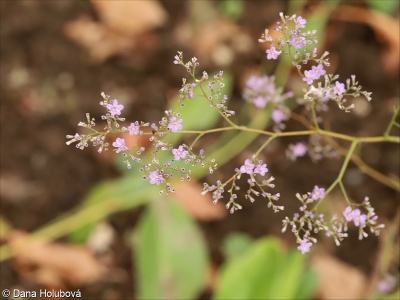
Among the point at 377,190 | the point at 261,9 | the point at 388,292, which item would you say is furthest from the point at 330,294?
the point at 261,9

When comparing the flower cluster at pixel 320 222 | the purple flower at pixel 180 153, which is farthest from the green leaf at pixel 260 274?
the purple flower at pixel 180 153

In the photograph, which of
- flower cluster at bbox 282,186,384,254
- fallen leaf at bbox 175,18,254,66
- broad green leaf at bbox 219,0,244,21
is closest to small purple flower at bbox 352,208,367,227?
flower cluster at bbox 282,186,384,254

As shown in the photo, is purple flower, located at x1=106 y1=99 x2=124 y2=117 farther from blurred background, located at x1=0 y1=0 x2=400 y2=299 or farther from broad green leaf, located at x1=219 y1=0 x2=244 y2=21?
broad green leaf, located at x1=219 y1=0 x2=244 y2=21

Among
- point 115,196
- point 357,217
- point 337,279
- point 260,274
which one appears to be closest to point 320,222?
point 357,217

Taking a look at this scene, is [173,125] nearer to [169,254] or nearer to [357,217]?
[357,217]

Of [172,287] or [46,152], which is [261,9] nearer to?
[46,152]

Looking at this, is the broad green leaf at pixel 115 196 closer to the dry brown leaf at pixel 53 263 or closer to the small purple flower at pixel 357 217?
the dry brown leaf at pixel 53 263
